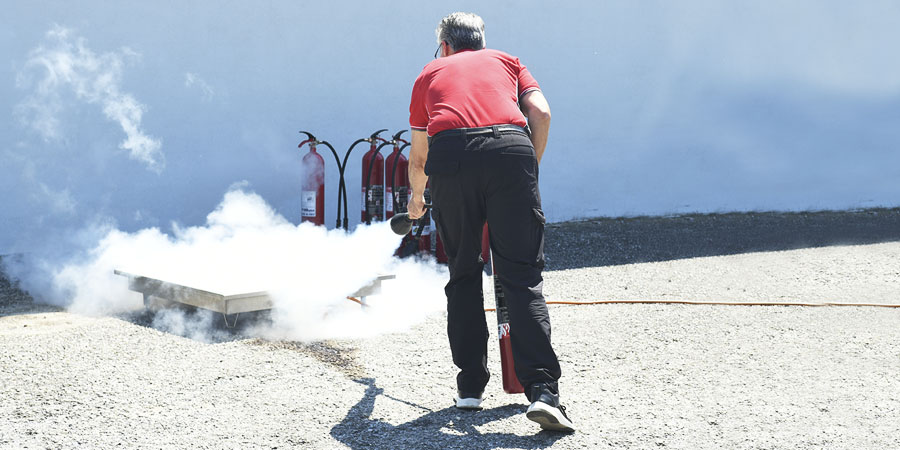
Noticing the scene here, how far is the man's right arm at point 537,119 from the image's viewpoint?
2.85 metres

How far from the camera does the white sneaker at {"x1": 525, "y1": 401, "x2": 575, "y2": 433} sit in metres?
2.55

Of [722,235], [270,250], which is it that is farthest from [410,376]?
[722,235]

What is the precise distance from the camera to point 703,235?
7.90m

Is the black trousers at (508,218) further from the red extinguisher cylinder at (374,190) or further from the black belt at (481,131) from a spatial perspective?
the red extinguisher cylinder at (374,190)

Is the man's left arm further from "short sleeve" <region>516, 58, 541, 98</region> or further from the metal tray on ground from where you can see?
the metal tray on ground

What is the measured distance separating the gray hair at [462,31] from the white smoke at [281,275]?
1.82 metres

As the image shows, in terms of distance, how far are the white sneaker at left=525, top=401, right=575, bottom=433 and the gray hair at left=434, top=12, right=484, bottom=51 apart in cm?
139

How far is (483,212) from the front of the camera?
2783mm

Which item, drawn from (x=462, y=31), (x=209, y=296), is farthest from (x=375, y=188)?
(x=462, y=31)

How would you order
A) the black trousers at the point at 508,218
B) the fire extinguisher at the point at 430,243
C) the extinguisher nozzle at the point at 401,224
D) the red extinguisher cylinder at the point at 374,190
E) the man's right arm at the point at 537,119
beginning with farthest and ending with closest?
the fire extinguisher at the point at 430,243 < the red extinguisher cylinder at the point at 374,190 < the extinguisher nozzle at the point at 401,224 < the man's right arm at the point at 537,119 < the black trousers at the point at 508,218

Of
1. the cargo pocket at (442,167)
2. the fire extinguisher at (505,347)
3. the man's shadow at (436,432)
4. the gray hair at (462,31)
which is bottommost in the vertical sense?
the man's shadow at (436,432)

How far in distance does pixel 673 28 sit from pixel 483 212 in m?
6.62

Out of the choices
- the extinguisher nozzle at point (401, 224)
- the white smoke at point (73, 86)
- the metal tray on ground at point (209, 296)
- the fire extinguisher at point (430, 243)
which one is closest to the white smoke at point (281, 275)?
the metal tray on ground at point (209, 296)

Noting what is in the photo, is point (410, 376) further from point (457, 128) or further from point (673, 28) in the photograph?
point (673, 28)
